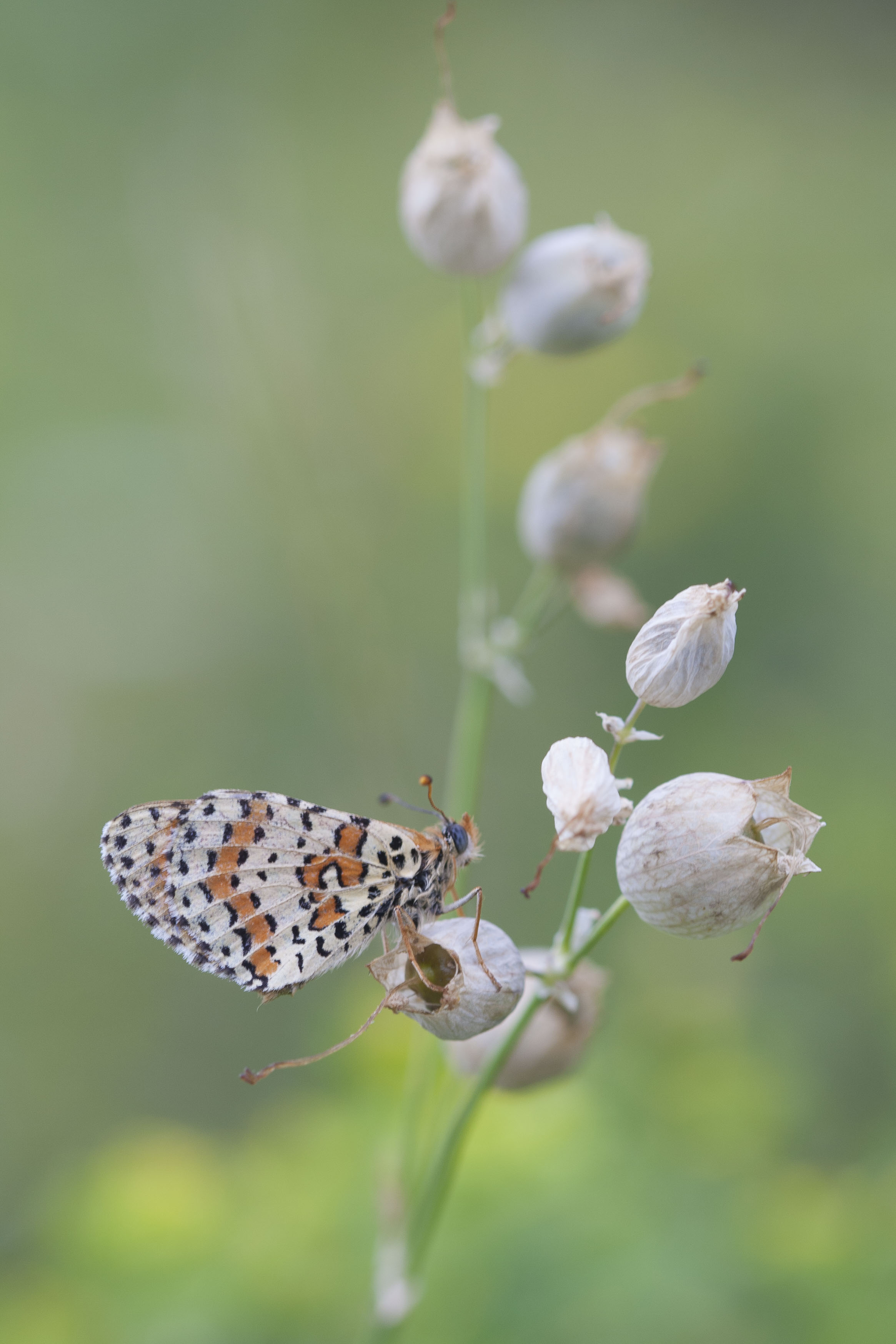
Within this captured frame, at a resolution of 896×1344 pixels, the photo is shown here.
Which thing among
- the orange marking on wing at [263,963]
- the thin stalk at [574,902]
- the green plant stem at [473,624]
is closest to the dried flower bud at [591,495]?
the green plant stem at [473,624]

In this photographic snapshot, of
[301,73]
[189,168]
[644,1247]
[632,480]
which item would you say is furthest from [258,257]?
[644,1247]

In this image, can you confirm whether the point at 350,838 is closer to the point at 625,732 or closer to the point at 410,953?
the point at 410,953

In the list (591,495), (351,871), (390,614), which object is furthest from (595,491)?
(390,614)

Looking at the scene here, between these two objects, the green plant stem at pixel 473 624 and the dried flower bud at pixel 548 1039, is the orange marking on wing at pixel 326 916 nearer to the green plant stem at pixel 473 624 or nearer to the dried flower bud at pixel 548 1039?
the dried flower bud at pixel 548 1039

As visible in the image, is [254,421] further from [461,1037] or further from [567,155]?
[461,1037]

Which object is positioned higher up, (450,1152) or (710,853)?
(710,853)
